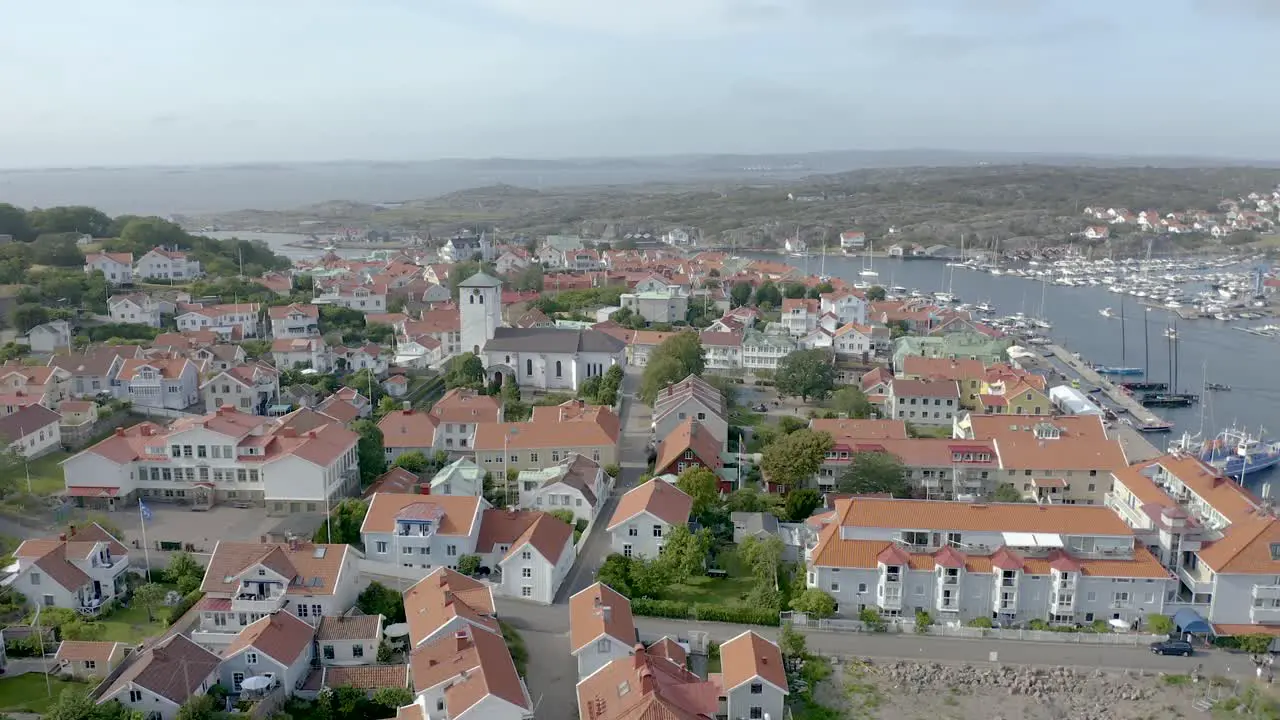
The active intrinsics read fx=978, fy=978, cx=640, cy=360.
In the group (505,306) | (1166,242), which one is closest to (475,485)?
(505,306)

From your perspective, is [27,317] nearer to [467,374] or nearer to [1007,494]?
[467,374]

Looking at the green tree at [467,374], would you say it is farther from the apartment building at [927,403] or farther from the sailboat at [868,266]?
Answer: the sailboat at [868,266]

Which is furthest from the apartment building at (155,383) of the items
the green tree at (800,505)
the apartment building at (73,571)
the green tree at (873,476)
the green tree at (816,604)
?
the green tree at (816,604)

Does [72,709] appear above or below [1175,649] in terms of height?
above

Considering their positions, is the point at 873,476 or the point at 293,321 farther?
the point at 293,321

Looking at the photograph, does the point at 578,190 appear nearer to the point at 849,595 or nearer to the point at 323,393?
the point at 323,393

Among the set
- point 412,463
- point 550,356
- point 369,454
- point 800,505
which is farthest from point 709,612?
point 550,356

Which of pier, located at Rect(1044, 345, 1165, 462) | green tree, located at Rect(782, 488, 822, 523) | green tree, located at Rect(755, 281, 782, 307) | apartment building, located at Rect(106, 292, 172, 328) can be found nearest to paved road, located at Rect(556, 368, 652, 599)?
green tree, located at Rect(782, 488, 822, 523)
